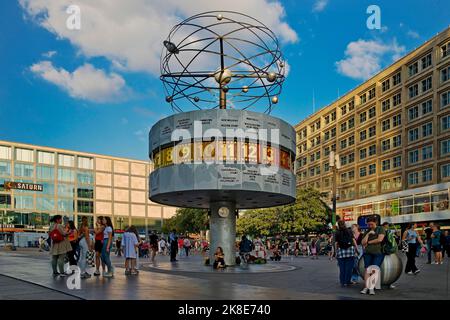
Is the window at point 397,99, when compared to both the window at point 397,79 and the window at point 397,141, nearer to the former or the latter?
the window at point 397,79

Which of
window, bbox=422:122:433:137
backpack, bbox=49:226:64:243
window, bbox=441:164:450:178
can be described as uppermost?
window, bbox=422:122:433:137

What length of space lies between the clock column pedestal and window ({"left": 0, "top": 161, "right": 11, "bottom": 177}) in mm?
89926

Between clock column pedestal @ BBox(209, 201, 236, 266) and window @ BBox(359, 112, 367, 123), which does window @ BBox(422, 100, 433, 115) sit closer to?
window @ BBox(359, 112, 367, 123)

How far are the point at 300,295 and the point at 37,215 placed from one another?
345 feet

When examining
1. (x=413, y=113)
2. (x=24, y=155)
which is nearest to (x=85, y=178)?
(x=24, y=155)

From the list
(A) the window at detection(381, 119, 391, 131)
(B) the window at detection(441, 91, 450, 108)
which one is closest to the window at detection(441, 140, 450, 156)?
(B) the window at detection(441, 91, 450, 108)

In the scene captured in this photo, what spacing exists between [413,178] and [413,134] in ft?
19.2

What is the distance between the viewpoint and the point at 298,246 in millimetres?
46969

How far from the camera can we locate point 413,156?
68000 millimetres

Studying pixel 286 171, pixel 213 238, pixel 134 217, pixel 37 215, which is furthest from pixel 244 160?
pixel 134 217

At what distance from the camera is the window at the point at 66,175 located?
4510 inches

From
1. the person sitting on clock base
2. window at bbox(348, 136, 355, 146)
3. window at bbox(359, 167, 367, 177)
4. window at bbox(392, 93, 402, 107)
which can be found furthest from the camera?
window at bbox(348, 136, 355, 146)

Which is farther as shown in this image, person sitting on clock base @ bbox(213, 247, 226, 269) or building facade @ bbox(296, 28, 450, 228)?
building facade @ bbox(296, 28, 450, 228)

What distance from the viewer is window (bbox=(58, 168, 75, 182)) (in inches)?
4510
